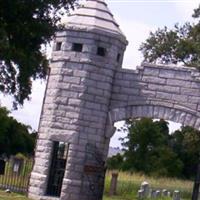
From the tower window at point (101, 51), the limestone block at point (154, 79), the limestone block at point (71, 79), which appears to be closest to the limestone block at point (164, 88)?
the limestone block at point (154, 79)

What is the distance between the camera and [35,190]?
19781 millimetres

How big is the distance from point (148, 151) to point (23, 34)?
34.1 meters

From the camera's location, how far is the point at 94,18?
20000 mm

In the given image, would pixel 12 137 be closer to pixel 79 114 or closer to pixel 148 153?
pixel 148 153

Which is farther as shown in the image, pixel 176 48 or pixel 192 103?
pixel 176 48

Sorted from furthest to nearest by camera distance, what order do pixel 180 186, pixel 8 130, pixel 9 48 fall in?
1. pixel 8 130
2. pixel 180 186
3. pixel 9 48

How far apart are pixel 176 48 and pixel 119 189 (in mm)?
8829

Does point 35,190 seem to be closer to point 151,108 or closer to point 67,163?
point 67,163

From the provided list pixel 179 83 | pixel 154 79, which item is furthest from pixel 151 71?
pixel 179 83

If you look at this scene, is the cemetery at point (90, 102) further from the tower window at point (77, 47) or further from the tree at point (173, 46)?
the tree at point (173, 46)

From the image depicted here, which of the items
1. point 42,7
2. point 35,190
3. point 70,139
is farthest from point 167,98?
point 42,7

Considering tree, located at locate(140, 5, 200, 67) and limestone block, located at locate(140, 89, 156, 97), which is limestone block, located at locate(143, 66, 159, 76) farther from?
tree, located at locate(140, 5, 200, 67)

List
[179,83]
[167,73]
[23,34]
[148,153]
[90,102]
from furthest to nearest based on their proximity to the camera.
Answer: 1. [148,153]
2. [90,102]
3. [167,73]
4. [179,83]
5. [23,34]

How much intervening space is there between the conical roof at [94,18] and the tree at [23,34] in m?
4.88
